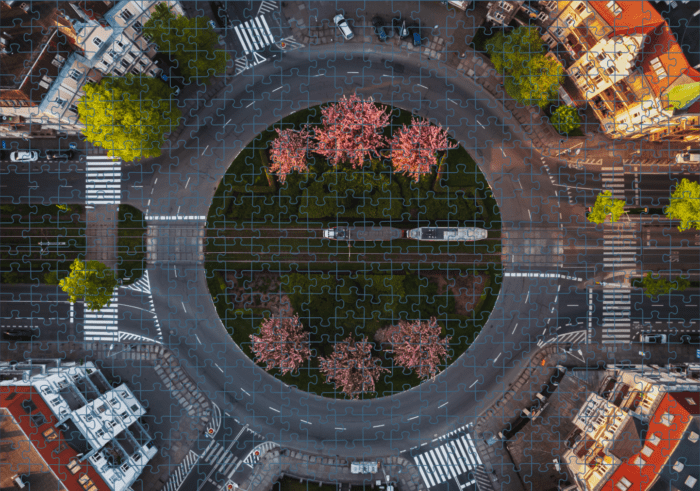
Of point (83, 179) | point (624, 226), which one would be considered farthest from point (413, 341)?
point (83, 179)

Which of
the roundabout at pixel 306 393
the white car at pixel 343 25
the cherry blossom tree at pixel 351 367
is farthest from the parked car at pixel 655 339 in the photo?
the white car at pixel 343 25

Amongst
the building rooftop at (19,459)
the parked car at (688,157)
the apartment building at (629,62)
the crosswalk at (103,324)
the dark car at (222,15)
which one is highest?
the dark car at (222,15)

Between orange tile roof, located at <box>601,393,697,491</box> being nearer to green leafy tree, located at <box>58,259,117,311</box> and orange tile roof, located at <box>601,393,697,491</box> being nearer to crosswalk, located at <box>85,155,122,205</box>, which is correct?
green leafy tree, located at <box>58,259,117,311</box>

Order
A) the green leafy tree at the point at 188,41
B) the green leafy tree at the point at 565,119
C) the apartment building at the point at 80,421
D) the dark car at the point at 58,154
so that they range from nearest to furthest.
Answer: the apartment building at the point at 80,421 < the green leafy tree at the point at 188,41 < the green leafy tree at the point at 565,119 < the dark car at the point at 58,154

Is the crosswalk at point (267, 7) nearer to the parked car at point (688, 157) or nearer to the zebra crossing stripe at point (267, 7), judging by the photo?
the zebra crossing stripe at point (267, 7)

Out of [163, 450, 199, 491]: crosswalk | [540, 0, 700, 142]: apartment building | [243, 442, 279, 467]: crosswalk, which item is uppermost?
[540, 0, 700, 142]: apartment building

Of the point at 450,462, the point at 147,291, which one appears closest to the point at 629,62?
the point at 450,462

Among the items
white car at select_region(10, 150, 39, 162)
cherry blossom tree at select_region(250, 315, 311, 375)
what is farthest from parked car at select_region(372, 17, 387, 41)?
white car at select_region(10, 150, 39, 162)
